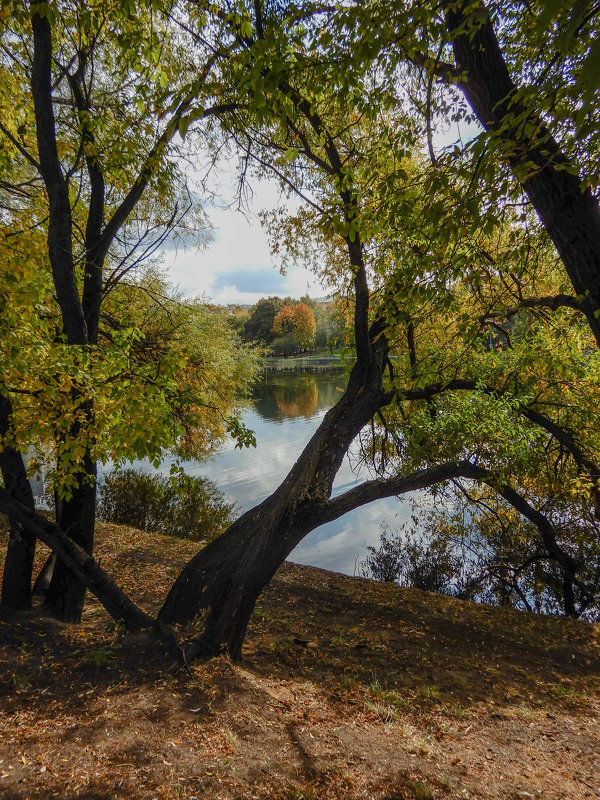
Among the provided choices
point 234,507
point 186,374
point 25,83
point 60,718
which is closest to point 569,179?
point 60,718

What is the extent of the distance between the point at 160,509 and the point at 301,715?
407 inches

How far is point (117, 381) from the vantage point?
13.3 ft

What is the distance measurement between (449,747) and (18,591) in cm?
457

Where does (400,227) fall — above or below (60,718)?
above

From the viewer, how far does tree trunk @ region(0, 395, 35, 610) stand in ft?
14.2

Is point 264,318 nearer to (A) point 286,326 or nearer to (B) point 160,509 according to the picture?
(A) point 286,326

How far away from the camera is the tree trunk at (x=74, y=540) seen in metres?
4.77

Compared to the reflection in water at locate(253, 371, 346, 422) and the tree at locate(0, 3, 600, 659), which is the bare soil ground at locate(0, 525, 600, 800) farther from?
the reflection in water at locate(253, 371, 346, 422)

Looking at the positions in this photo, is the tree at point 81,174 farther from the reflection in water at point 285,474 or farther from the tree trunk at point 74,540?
the reflection in water at point 285,474

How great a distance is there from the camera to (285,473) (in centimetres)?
1591

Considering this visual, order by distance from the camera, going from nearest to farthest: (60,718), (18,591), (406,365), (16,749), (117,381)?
(16,749)
(60,718)
(117,381)
(18,591)
(406,365)

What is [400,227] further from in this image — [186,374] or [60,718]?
[186,374]

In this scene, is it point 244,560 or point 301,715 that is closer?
point 301,715

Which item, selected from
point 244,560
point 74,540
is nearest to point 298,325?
point 74,540
